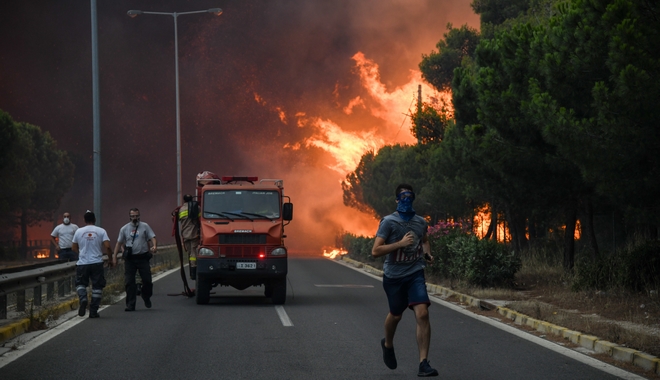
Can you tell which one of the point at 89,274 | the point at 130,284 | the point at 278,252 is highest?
Result: the point at 278,252

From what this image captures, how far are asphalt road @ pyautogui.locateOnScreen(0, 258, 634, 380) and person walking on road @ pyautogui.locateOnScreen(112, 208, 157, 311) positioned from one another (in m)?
0.45

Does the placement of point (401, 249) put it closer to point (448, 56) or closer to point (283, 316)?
point (283, 316)

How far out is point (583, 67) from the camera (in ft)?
51.3

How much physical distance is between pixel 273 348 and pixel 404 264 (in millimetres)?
3073

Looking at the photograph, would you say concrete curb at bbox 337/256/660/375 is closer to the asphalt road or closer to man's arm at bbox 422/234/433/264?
the asphalt road

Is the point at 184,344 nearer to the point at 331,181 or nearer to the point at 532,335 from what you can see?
the point at 532,335

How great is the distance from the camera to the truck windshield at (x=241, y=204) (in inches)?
698

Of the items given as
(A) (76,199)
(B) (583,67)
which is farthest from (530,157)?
(A) (76,199)

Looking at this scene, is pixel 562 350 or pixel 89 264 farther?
pixel 89 264

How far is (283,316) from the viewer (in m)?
14.9

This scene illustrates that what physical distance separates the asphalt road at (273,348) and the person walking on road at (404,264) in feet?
2.39

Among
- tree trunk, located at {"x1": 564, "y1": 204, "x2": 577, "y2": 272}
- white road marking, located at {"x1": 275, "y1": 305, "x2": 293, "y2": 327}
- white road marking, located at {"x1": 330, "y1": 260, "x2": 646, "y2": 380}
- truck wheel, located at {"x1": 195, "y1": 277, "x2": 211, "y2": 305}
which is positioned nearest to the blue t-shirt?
white road marking, located at {"x1": 330, "y1": 260, "x2": 646, "y2": 380}

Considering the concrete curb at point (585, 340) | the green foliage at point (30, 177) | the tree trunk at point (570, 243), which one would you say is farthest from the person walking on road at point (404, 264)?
the green foliage at point (30, 177)

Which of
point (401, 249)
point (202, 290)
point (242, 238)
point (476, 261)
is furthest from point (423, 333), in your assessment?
point (476, 261)
